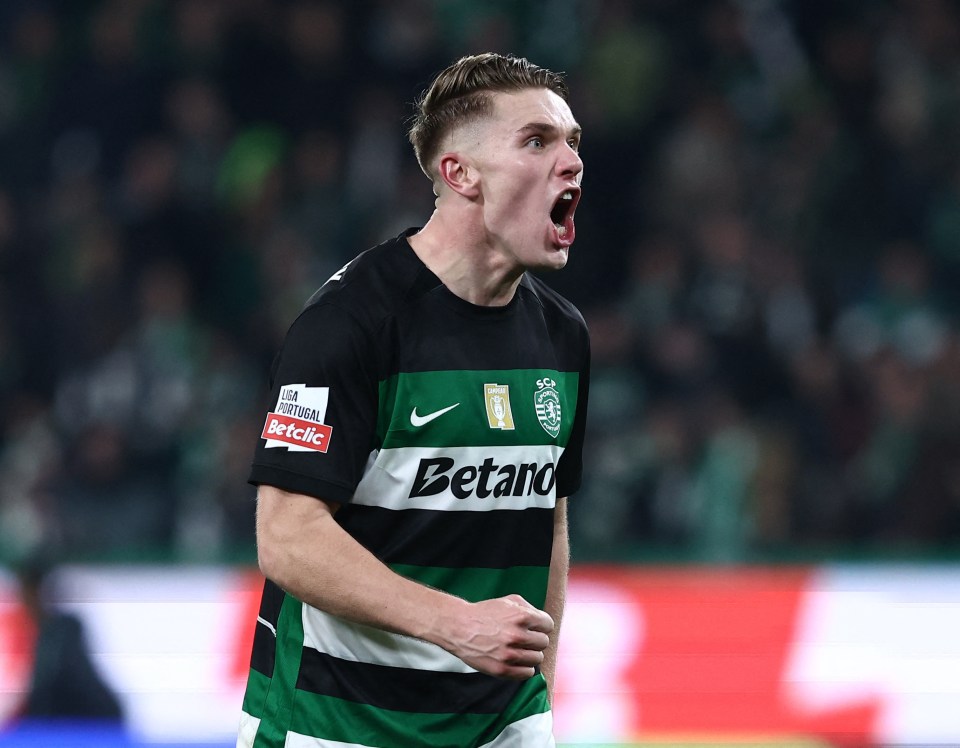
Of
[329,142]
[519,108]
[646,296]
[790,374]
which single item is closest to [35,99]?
[329,142]

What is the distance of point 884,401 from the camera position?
7.66m

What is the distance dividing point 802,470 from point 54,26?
17.8 feet

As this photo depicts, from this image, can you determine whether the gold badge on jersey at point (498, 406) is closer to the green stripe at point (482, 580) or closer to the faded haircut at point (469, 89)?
the green stripe at point (482, 580)

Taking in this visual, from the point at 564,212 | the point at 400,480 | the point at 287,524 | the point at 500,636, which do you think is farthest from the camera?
the point at 564,212

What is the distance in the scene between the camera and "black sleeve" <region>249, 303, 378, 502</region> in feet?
8.27

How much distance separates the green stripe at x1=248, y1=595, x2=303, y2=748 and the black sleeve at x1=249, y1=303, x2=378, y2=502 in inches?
12.8

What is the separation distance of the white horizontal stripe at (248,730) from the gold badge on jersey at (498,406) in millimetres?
750

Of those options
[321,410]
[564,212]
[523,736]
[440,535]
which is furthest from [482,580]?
[564,212]

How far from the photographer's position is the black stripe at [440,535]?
2648 millimetres

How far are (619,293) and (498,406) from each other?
5.38 meters

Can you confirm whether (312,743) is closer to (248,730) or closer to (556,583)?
(248,730)

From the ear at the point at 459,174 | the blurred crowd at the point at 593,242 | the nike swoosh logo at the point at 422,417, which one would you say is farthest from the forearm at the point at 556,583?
the blurred crowd at the point at 593,242

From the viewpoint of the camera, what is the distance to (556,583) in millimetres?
3109

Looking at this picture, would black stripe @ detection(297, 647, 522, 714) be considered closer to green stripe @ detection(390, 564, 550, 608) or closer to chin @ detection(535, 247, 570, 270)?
green stripe @ detection(390, 564, 550, 608)
